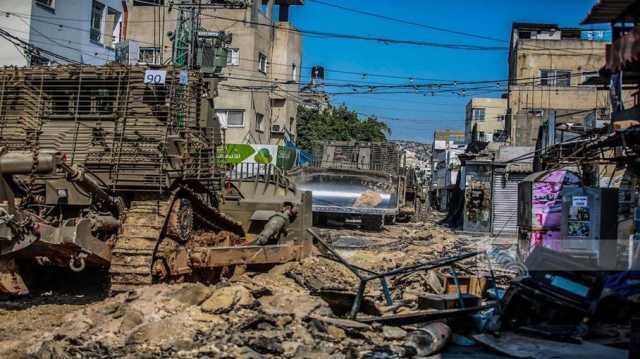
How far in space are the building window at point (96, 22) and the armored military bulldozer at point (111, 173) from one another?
18.2 metres

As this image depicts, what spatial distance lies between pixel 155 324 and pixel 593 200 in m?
10.8

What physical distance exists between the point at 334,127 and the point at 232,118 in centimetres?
1486

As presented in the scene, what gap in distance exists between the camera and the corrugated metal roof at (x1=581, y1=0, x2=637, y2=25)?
1157 cm

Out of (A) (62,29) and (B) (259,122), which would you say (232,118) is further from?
(A) (62,29)

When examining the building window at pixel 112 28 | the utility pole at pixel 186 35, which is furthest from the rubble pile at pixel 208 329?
the building window at pixel 112 28

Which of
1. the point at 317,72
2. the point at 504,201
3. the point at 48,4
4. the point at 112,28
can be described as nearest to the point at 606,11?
the point at 504,201

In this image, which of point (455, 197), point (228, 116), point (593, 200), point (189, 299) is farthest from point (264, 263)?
point (455, 197)

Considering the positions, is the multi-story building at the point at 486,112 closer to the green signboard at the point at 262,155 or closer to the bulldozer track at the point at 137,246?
the green signboard at the point at 262,155

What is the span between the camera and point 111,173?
8594mm

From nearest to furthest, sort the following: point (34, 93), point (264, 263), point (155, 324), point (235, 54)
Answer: point (155, 324)
point (34, 93)
point (264, 263)
point (235, 54)

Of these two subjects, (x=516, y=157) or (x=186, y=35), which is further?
(x=516, y=157)

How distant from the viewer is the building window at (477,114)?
60469 mm

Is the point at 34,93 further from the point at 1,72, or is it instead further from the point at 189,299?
the point at 189,299

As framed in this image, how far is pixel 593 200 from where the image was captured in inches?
571
